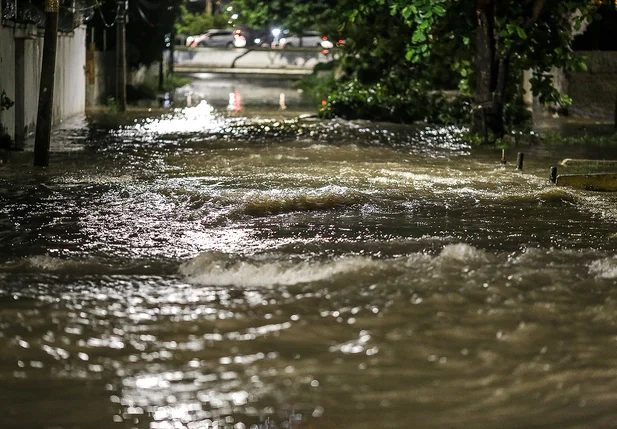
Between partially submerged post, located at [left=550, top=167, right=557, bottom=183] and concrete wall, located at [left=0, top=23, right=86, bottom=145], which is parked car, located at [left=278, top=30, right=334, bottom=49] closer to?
concrete wall, located at [left=0, top=23, right=86, bottom=145]

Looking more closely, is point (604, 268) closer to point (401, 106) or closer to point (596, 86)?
point (401, 106)

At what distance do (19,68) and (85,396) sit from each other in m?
12.5

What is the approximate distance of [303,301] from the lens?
23.3ft

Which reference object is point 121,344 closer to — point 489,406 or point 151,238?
point 489,406

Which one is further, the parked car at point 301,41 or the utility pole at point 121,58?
the parked car at point 301,41

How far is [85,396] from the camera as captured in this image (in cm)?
537

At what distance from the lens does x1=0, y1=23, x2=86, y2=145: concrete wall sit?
15953 mm

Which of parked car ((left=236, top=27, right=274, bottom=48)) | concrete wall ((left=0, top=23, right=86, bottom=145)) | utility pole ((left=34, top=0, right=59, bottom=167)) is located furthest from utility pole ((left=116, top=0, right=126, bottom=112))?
parked car ((left=236, top=27, right=274, bottom=48))

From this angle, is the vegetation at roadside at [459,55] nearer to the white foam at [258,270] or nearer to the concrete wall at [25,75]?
the concrete wall at [25,75]

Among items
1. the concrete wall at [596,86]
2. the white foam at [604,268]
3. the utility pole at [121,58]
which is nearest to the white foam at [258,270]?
the white foam at [604,268]

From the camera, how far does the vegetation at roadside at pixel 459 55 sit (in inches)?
716

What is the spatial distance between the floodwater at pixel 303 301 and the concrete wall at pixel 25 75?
2.94 metres

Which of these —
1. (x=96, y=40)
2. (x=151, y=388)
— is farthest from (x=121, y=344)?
(x=96, y=40)

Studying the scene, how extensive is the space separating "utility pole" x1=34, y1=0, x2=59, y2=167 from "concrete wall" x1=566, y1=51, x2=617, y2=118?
13536 mm
